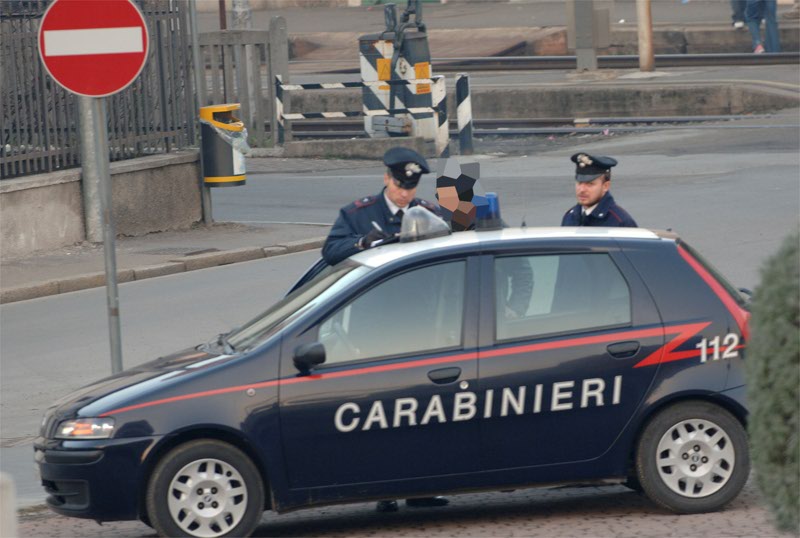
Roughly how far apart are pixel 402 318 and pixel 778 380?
287 cm

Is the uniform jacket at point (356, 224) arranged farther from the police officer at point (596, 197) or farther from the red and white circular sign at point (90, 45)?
the red and white circular sign at point (90, 45)

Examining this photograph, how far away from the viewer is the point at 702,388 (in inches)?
269

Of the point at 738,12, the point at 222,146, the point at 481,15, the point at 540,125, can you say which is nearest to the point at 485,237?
the point at 222,146

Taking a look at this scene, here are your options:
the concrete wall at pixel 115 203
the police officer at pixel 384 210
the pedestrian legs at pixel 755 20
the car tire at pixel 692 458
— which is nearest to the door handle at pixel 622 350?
the car tire at pixel 692 458

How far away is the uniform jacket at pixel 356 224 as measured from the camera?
7895 mm

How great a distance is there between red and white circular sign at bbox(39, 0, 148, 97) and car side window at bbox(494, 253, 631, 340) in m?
2.52

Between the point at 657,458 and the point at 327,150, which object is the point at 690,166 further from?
the point at 657,458

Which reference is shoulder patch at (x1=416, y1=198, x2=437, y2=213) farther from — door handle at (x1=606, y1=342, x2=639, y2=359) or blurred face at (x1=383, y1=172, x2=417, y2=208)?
door handle at (x1=606, y1=342, x2=639, y2=359)

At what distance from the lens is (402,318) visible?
6832 mm

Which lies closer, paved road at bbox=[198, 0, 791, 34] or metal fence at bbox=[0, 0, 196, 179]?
metal fence at bbox=[0, 0, 196, 179]

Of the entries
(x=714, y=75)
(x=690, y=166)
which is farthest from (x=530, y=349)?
(x=714, y=75)

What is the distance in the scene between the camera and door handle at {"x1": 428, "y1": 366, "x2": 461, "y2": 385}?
6.68m

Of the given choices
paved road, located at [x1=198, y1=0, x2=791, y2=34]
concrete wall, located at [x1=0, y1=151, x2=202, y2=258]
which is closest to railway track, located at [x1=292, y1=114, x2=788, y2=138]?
concrete wall, located at [x1=0, y1=151, x2=202, y2=258]

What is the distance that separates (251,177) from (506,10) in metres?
20.3
